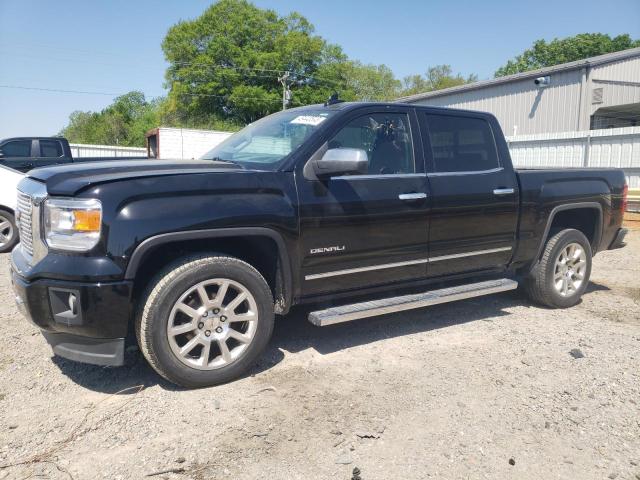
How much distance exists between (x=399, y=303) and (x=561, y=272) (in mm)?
2289

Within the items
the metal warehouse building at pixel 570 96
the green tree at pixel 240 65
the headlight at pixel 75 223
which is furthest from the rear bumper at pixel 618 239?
the green tree at pixel 240 65

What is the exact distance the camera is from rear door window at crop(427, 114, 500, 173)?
4.55m

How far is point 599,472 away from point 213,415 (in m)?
2.10

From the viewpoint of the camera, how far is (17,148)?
10.9m

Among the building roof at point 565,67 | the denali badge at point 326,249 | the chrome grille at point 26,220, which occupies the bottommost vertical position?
the denali badge at point 326,249

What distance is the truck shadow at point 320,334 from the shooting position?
3.64 metres

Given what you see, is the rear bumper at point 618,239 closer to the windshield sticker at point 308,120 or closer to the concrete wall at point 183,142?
the windshield sticker at point 308,120

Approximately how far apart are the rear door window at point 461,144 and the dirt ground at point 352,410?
1.49m

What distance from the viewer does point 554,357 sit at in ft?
13.4

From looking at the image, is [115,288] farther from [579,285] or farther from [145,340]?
[579,285]

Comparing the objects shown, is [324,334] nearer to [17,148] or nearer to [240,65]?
[17,148]

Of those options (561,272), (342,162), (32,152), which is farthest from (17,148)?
(561,272)

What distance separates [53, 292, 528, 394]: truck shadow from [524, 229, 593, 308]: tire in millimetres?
360

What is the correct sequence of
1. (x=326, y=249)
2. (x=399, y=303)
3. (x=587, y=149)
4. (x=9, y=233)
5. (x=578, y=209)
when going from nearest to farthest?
(x=326, y=249) < (x=399, y=303) < (x=578, y=209) < (x=9, y=233) < (x=587, y=149)
